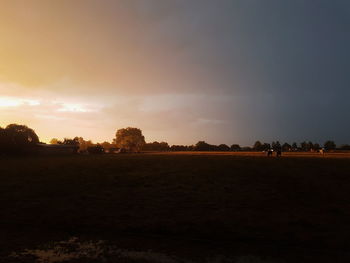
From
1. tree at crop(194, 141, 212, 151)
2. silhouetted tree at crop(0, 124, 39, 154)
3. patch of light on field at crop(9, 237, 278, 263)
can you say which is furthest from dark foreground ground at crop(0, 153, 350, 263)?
tree at crop(194, 141, 212, 151)

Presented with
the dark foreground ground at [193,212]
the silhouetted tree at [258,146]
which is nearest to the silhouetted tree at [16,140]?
the dark foreground ground at [193,212]

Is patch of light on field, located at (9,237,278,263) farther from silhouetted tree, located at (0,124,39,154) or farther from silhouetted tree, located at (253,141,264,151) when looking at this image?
silhouetted tree, located at (253,141,264,151)

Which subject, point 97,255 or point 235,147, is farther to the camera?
point 235,147

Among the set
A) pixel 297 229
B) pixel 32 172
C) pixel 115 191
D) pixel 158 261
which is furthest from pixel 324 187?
pixel 32 172

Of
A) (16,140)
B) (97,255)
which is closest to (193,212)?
(97,255)

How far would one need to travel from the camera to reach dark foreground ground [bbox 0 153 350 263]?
1861 centimetres

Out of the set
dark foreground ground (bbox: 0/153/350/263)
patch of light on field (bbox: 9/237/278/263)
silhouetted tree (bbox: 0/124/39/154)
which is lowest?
patch of light on field (bbox: 9/237/278/263)

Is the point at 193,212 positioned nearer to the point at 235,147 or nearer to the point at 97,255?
the point at 97,255

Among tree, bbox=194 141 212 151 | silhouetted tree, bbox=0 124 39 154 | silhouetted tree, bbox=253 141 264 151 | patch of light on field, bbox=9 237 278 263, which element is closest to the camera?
patch of light on field, bbox=9 237 278 263

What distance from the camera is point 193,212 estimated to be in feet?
82.7

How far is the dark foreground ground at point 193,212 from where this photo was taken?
18609 millimetres

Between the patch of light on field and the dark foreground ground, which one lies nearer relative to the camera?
the patch of light on field

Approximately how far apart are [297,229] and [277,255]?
14.2 feet

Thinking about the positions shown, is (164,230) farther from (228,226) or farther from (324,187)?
(324,187)
